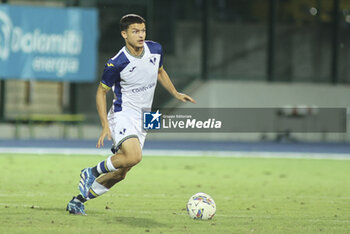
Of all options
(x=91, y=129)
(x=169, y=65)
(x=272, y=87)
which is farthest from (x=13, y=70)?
(x=272, y=87)

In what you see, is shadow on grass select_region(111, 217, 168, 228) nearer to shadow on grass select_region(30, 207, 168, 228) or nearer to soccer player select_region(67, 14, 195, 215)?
shadow on grass select_region(30, 207, 168, 228)

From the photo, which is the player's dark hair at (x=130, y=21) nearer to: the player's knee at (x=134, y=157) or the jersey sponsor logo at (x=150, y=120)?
the jersey sponsor logo at (x=150, y=120)

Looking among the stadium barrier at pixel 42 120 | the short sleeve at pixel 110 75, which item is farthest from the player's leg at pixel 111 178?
the stadium barrier at pixel 42 120

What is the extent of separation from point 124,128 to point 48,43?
1601 cm

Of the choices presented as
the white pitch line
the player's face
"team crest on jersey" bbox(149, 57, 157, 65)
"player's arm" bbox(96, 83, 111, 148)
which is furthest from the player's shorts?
the white pitch line

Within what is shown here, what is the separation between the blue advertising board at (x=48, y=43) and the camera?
23.8m

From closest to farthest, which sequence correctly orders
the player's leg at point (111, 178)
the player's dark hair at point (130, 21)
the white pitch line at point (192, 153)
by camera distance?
the player's dark hair at point (130, 21)
the player's leg at point (111, 178)
the white pitch line at point (192, 153)

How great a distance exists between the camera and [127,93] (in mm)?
8648

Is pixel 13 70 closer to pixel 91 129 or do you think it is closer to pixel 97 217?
pixel 91 129

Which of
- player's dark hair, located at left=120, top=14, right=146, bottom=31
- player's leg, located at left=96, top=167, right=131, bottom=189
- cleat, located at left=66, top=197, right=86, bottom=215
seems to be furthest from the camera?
cleat, located at left=66, top=197, right=86, bottom=215

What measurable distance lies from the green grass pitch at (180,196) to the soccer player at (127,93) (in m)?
0.71

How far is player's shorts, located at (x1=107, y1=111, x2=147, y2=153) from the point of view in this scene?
8.52 metres

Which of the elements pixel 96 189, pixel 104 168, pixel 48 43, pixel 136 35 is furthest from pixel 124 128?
pixel 48 43

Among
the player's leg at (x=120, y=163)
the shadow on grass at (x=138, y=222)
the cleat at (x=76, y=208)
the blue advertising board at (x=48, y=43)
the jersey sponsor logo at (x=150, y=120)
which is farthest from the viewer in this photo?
the blue advertising board at (x=48, y=43)
